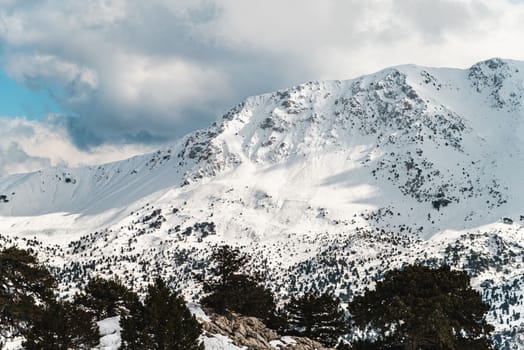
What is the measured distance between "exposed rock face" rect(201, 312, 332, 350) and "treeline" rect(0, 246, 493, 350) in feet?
11.8

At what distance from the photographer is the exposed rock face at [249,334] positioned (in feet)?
151

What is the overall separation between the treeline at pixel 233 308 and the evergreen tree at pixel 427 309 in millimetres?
87

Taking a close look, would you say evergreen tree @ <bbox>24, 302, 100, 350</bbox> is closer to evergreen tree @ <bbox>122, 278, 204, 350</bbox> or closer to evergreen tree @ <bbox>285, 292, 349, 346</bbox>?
evergreen tree @ <bbox>122, 278, 204, 350</bbox>

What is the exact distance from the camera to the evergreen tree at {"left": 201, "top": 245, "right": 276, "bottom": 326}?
54969 mm

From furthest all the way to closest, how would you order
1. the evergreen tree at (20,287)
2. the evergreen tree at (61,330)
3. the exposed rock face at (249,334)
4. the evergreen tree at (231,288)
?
the evergreen tree at (231,288), the exposed rock face at (249,334), the evergreen tree at (61,330), the evergreen tree at (20,287)

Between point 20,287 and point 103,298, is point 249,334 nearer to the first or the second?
point 103,298

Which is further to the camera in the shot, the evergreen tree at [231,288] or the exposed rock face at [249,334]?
the evergreen tree at [231,288]

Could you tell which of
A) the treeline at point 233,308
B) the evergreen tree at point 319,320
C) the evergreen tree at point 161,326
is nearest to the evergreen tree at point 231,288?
the treeline at point 233,308

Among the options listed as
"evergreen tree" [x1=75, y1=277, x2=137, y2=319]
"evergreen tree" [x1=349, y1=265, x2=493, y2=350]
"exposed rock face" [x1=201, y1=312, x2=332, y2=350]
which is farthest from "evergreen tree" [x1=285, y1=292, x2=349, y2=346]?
"evergreen tree" [x1=75, y1=277, x2=137, y2=319]

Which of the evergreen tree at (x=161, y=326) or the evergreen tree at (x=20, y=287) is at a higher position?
the evergreen tree at (x=20, y=287)

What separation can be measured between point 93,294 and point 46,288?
72.1ft

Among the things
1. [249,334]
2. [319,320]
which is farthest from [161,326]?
[319,320]

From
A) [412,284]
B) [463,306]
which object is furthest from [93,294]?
[463,306]

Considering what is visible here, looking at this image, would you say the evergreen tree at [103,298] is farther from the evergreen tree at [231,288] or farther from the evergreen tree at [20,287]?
the evergreen tree at [20,287]
